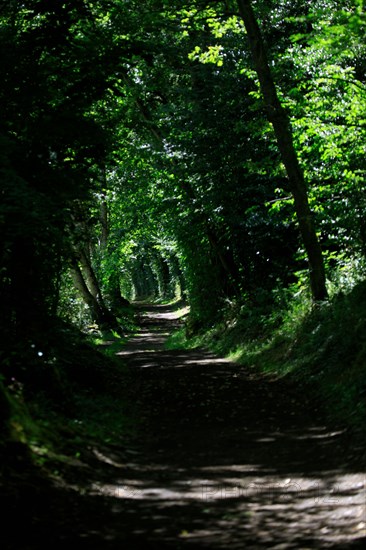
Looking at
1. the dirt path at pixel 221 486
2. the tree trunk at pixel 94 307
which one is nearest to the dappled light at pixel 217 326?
the dirt path at pixel 221 486

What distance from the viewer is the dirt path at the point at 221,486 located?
478cm

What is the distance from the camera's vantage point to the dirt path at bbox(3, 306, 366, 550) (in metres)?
4.78

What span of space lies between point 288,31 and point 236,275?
8.43m

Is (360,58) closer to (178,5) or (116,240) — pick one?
(178,5)

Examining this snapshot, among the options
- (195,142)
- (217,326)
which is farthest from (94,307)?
(195,142)

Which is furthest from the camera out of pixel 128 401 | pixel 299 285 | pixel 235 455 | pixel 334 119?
pixel 299 285

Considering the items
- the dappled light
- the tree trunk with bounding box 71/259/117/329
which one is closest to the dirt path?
the dappled light

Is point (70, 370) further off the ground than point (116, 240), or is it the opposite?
point (116, 240)

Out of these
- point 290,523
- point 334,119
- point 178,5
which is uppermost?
point 178,5

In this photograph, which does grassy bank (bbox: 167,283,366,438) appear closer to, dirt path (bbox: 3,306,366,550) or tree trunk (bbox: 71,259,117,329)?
dirt path (bbox: 3,306,366,550)

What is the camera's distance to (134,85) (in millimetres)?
21625

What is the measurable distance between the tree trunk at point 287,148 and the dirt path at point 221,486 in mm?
3792

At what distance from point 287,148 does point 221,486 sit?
8743mm

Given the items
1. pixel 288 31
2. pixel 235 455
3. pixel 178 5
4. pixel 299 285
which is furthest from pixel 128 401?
pixel 288 31
